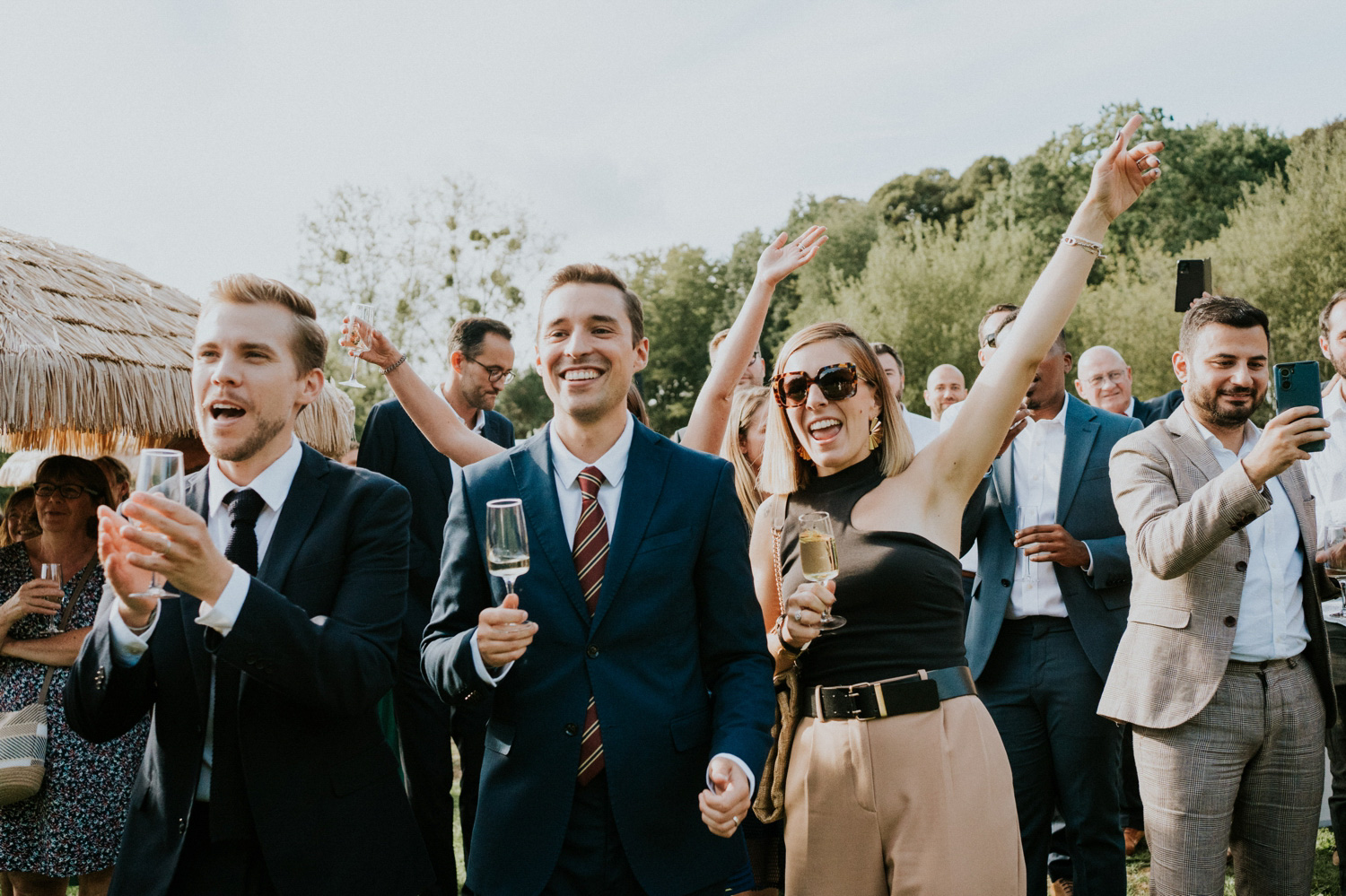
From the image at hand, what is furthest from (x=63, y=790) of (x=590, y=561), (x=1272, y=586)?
(x=1272, y=586)

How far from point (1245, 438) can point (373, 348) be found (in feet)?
13.1

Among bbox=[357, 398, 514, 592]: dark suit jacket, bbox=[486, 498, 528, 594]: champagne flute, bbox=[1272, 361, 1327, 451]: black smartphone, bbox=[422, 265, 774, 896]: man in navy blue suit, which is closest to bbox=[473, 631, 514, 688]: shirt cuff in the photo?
bbox=[422, 265, 774, 896]: man in navy blue suit

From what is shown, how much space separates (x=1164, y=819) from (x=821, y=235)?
9.41 feet

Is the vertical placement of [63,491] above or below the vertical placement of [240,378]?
below

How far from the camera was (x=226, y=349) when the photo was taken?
8.21ft

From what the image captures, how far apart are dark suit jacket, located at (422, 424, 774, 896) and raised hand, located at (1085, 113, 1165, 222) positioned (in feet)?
5.88

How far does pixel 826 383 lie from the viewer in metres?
3.28

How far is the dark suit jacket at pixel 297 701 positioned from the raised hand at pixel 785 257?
6.54 feet

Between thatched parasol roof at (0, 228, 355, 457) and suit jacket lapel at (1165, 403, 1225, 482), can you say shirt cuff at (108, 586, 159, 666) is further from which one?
suit jacket lapel at (1165, 403, 1225, 482)

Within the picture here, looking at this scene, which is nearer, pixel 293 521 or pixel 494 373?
pixel 293 521

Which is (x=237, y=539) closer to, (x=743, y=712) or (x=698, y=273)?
(x=743, y=712)

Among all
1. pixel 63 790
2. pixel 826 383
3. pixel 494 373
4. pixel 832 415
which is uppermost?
pixel 494 373

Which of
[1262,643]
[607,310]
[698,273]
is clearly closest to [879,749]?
[607,310]

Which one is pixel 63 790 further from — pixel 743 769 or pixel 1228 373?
pixel 1228 373
